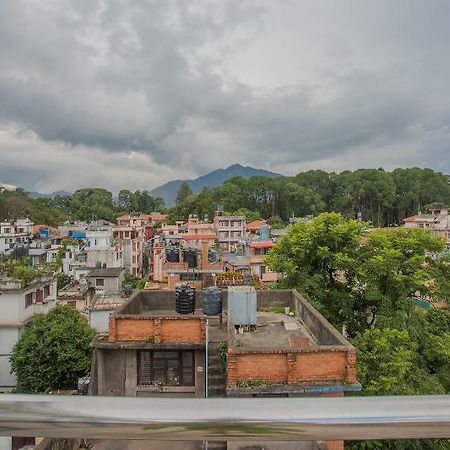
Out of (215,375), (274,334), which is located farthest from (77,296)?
(215,375)

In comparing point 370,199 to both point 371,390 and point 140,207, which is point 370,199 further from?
point 371,390

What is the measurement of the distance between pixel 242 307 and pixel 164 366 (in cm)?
190

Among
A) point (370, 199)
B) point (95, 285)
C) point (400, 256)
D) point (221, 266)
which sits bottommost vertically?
point (95, 285)

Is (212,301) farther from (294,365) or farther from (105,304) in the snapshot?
(105,304)

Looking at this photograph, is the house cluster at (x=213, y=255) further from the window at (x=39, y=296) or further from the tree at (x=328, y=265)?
the window at (x=39, y=296)

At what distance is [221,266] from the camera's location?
23.1m

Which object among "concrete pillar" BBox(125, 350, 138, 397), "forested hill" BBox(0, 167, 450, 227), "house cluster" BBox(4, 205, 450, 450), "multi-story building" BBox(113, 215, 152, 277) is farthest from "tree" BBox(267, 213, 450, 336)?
"forested hill" BBox(0, 167, 450, 227)

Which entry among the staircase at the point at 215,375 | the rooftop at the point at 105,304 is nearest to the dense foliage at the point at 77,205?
the rooftop at the point at 105,304

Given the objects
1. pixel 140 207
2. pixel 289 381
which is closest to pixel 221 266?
pixel 289 381

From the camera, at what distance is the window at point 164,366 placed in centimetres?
779

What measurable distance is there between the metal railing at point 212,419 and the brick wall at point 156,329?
6.87 meters

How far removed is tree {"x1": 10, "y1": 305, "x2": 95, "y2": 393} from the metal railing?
14.8 metres

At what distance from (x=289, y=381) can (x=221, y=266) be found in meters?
17.2

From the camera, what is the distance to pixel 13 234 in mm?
43562
